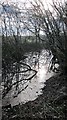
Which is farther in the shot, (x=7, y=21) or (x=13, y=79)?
(x=7, y=21)

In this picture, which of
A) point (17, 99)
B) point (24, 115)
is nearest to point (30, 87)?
point (17, 99)

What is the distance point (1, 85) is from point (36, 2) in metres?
4.13

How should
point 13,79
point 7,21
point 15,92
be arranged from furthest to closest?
point 7,21, point 13,79, point 15,92

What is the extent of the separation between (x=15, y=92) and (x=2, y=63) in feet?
10.4

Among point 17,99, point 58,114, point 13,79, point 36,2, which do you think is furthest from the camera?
point 13,79

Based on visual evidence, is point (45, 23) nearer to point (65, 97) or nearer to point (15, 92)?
point (15, 92)

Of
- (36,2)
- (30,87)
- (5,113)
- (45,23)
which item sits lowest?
(30,87)

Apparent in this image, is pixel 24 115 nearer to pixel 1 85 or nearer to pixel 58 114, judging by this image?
pixel 58 114

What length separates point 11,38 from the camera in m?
15.8

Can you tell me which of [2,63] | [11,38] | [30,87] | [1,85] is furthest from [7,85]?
[11,38]

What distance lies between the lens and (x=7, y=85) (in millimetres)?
11414

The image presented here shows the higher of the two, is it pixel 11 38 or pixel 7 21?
pixel 7 21

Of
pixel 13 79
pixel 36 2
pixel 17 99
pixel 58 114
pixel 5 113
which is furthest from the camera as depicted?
pixel 13 79

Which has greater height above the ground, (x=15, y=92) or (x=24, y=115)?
(x=24, y=115)
